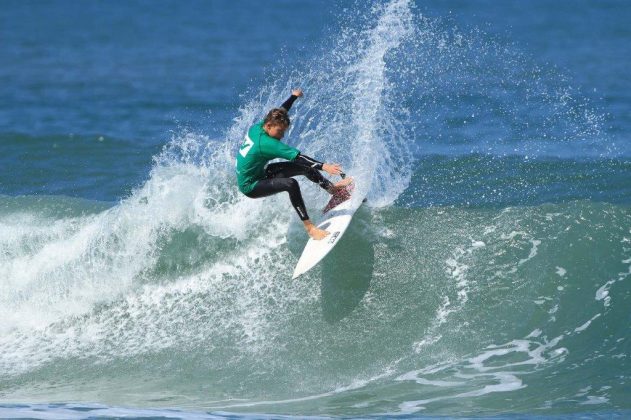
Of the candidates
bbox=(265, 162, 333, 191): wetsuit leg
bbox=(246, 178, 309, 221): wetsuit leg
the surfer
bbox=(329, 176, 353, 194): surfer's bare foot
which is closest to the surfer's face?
the surfer

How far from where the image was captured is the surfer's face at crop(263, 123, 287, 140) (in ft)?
32.7

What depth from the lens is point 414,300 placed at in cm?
1074

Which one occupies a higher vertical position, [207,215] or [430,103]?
[430,103]

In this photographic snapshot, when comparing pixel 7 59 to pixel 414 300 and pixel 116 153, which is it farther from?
pixel 414 300

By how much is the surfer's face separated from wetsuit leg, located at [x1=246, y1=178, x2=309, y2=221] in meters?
0.52

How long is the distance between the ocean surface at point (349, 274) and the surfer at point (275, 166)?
1.14 meters

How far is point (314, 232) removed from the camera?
10.6 m

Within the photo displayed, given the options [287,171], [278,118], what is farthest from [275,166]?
[278,118]

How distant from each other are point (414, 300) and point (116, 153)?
1019 cm

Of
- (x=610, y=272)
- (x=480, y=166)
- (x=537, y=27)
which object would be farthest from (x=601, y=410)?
(x=537, y=27)

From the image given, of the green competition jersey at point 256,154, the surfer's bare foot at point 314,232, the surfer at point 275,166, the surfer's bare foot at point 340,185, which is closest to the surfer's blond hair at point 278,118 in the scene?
the surfer at point 275,166

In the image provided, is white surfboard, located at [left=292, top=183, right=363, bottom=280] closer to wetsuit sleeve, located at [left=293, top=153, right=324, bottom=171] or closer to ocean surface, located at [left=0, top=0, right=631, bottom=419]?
ocean surface, located at [left=0, top=0, right=631, bottom=419]

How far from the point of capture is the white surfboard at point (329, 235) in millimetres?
10523

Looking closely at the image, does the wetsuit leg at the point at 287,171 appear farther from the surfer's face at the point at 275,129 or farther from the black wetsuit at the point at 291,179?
the surfer's face at the point at 275,129
